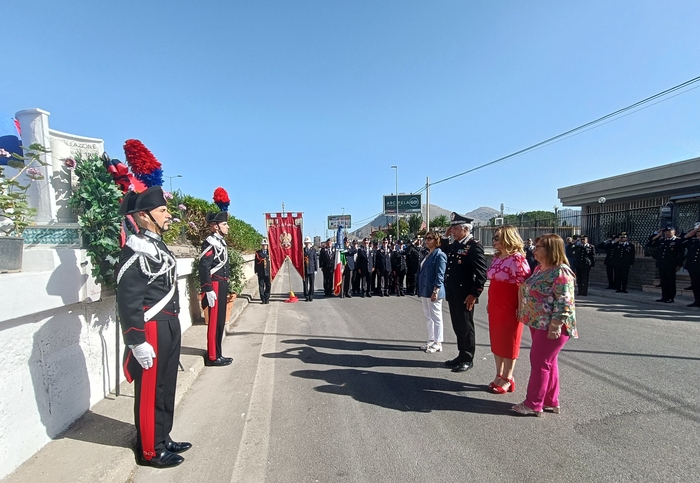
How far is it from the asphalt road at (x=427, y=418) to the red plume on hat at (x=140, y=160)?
2.46 m

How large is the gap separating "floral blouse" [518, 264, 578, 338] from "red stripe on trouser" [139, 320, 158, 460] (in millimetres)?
3292

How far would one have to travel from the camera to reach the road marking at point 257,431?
2898 millimetres

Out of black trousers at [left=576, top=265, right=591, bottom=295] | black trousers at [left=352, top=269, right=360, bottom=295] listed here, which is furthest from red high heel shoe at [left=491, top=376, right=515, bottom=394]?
black trousers at [left=352, top=269, right=360, bottom=295]

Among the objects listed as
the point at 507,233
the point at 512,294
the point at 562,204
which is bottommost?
the point at 512,294

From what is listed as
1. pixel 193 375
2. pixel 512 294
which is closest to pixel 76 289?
pixel 193 375

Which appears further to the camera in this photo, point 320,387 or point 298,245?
point 298,245

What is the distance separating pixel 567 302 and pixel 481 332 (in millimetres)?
3675

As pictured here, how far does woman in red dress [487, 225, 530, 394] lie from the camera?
411cm

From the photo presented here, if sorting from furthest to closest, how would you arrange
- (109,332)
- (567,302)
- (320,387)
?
(320,387) → (109,332) → (567,302)

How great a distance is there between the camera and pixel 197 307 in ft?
24.7

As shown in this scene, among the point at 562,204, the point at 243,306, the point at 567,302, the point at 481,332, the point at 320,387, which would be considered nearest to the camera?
the point at 567,302

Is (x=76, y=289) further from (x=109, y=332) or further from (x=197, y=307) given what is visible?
(x=197, y=307)

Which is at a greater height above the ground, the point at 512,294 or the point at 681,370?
the point at 512,294

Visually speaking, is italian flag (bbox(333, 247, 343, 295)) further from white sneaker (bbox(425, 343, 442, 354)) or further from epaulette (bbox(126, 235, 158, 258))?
epaulette (bbox(126, 235, 158, 258))
